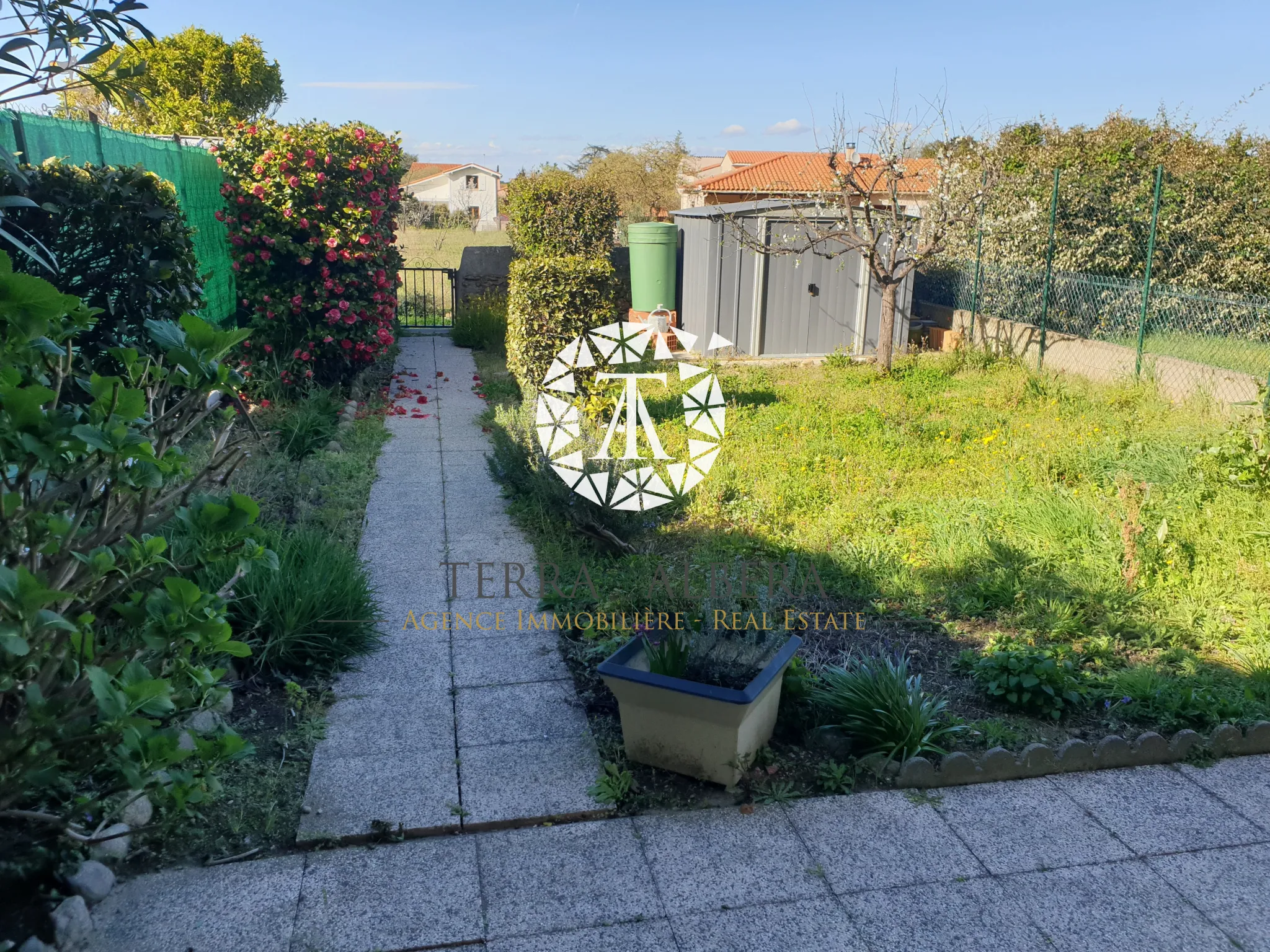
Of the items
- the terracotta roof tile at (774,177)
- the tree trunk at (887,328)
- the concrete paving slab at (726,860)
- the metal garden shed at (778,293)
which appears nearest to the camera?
the concrete paving slab at (726,860)

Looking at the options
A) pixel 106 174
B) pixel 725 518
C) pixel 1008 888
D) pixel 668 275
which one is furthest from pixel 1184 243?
pixel 106 174

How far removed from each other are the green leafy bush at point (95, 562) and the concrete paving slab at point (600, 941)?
3.00 ft

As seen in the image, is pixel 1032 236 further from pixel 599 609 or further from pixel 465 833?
pixel 465 833

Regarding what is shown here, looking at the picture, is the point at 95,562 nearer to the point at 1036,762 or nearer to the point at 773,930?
the point at 773,930

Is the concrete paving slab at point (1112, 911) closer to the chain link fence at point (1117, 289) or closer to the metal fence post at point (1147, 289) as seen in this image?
the chain link fence at point (1117, 289)

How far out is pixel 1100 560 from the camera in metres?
4.91

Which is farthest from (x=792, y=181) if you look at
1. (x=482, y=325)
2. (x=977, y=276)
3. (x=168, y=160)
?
(x=168, y=160)

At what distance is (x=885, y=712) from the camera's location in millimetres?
3357

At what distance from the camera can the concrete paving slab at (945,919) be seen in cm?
249

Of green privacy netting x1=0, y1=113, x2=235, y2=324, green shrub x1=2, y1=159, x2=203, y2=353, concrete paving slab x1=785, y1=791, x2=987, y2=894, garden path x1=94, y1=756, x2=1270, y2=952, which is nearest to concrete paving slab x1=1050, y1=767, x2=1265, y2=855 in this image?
garden path x1=94, y1=756, x2=1270, y2=952

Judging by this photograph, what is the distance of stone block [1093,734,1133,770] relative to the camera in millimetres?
3373

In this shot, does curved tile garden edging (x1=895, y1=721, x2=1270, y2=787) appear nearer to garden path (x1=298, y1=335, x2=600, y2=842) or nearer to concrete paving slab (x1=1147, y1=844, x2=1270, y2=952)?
concrete paving slab (x1=1147, y1=844, x2=1270, y2=952)

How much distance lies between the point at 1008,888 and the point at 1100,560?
2720 millimetres

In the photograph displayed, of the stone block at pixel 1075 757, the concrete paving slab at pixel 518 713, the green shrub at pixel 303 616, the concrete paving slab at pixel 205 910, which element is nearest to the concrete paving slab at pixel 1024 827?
the stone block at pixel 1075 757
